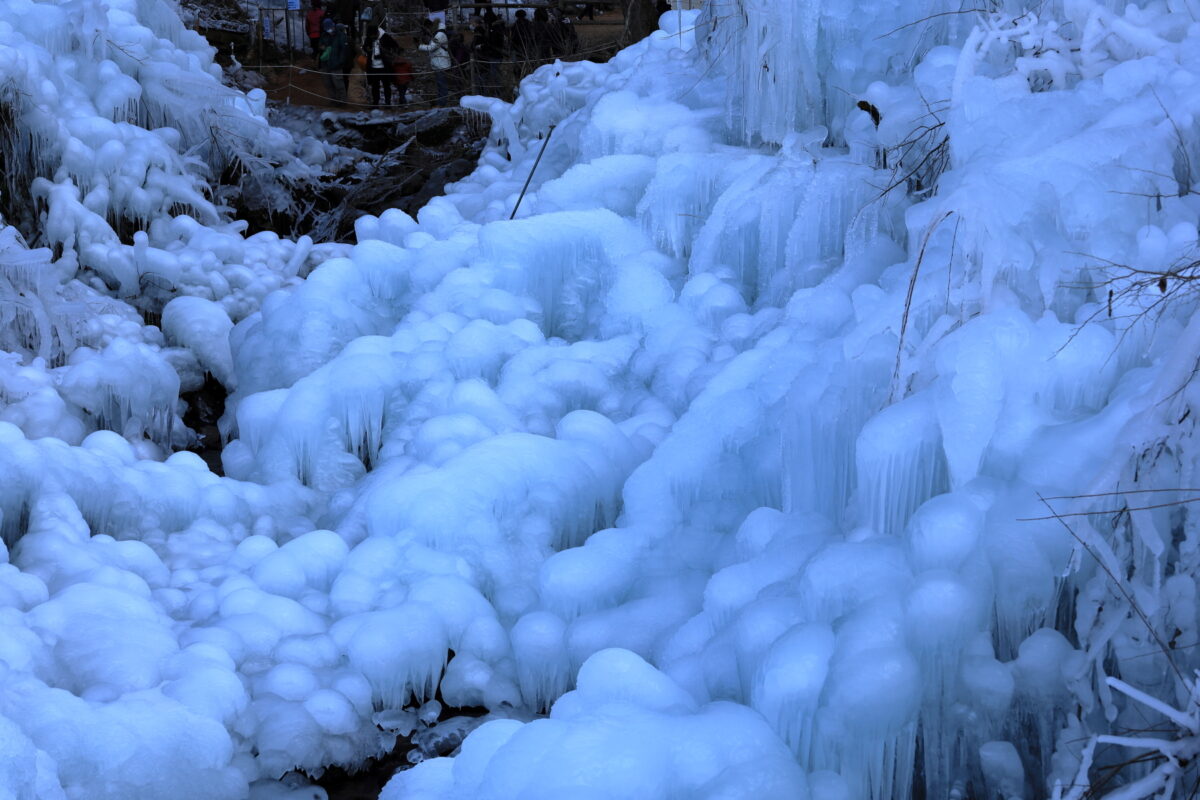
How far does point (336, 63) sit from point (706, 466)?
28.7 feet

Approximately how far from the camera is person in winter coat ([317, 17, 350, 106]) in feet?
39.9

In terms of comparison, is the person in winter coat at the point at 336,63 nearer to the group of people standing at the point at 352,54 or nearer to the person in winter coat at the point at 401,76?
the group of people standing at the point at 352,54

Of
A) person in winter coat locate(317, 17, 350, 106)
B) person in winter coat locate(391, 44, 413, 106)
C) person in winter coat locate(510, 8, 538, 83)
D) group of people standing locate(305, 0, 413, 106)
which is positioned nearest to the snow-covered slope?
person in winter coat locate(391, 44, 413, 106)

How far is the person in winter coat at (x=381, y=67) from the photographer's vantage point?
11938 mm

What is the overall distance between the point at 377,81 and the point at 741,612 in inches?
368

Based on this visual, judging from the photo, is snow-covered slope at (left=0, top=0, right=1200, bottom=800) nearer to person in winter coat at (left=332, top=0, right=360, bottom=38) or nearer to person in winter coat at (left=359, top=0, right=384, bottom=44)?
person in winter coat at (left=359, top=0, right=384, bottom=44)

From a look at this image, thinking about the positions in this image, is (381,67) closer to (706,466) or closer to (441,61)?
(441,61)

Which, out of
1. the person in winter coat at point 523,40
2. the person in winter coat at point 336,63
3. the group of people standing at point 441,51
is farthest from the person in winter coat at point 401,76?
the person in winter coat at point 523,40

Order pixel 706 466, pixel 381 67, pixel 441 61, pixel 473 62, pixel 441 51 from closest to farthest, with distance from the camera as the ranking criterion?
pixel 706 466
pixel 473 62
pixel 381 67
pixel 441 61
pixel 441 51

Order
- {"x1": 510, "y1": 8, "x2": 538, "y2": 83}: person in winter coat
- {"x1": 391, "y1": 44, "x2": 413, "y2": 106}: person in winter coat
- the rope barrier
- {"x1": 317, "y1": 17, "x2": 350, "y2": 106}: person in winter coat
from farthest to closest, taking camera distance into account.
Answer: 1. {"x1": 510, "y1": 8, "x2": 538, "y2": 83}: person in winter coat
2. {"x1": 317, "y1": 17, "x2": 350, "y2": 106}: person in winter coat
3. {"x1": 391, "y1": 44, "x2": 413, "y2": 106}: person in winter coat
4. the rope barrier

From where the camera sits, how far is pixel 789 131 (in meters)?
6.19

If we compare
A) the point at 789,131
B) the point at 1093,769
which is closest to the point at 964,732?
the point at 1093,769

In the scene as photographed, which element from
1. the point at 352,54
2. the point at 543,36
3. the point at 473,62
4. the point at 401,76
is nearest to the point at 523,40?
the point at 543,36

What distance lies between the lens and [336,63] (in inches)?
480
